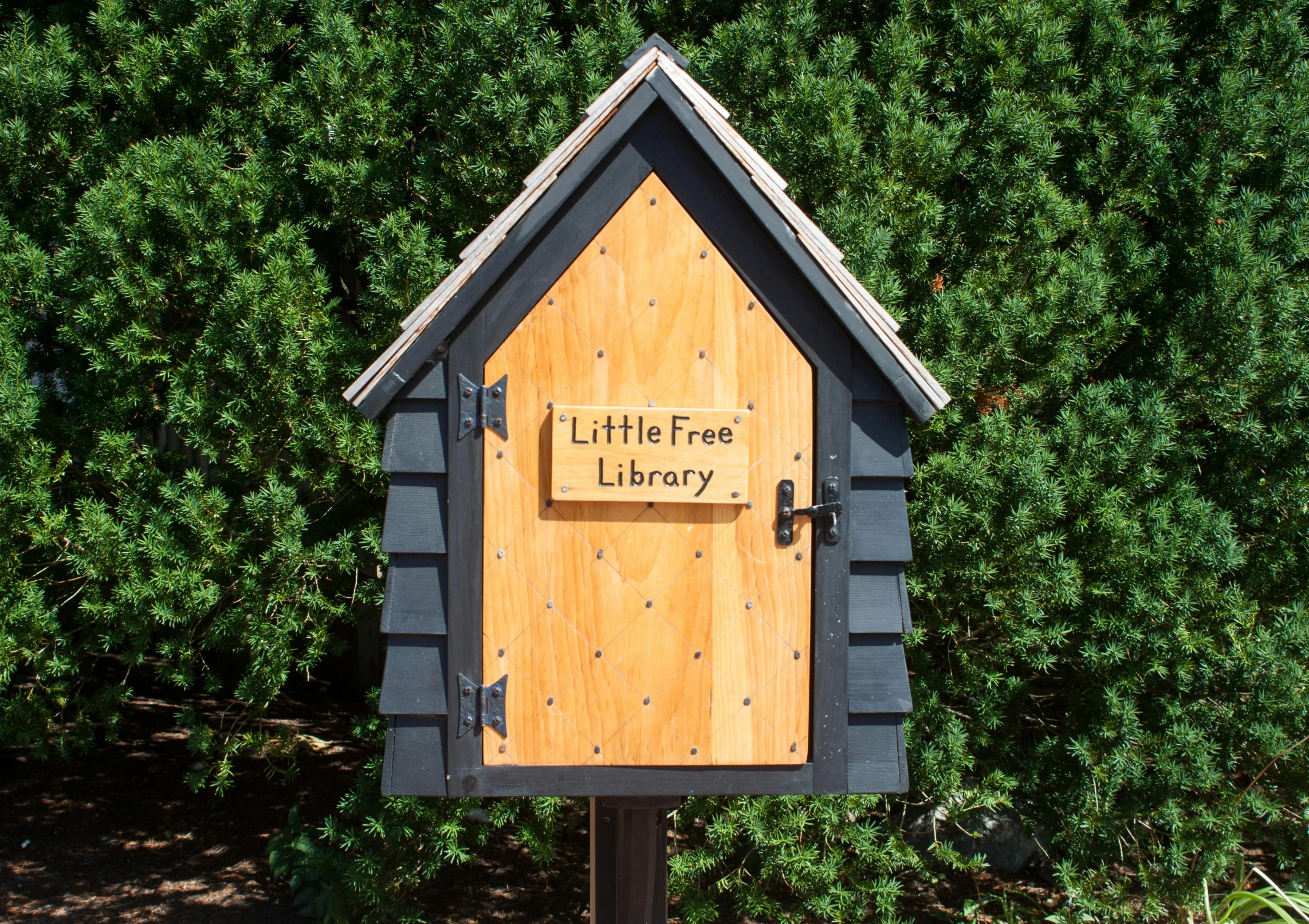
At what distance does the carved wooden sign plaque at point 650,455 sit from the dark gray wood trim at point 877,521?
0.27m

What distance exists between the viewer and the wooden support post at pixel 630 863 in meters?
2.36

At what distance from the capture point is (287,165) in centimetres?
367

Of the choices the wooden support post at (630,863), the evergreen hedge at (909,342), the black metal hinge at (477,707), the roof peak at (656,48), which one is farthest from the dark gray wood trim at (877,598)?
the evergreen hedge at (909,342)

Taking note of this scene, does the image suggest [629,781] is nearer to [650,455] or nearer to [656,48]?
[650,455]

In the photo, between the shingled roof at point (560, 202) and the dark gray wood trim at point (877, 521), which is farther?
the dark gray wood trim at point (877, 521)

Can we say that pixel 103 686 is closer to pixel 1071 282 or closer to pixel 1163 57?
pixel 1071 282

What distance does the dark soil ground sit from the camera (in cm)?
410

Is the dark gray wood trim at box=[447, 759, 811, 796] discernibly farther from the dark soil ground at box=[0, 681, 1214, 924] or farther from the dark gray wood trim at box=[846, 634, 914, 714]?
the dark soil ground at box=[0, 681, 1214, 924]

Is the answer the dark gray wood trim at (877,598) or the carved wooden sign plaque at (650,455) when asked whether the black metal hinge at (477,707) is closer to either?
the carved wooden sign plaque at (650,455)

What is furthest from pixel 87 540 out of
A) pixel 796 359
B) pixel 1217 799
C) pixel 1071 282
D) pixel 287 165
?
pixel 1217 799

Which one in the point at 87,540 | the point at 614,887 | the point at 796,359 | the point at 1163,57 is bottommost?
the point at 614,887

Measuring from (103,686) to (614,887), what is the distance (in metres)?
2.60

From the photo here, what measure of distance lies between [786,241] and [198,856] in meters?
4.32

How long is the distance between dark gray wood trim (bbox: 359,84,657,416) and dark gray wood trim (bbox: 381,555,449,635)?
0.32 metres
